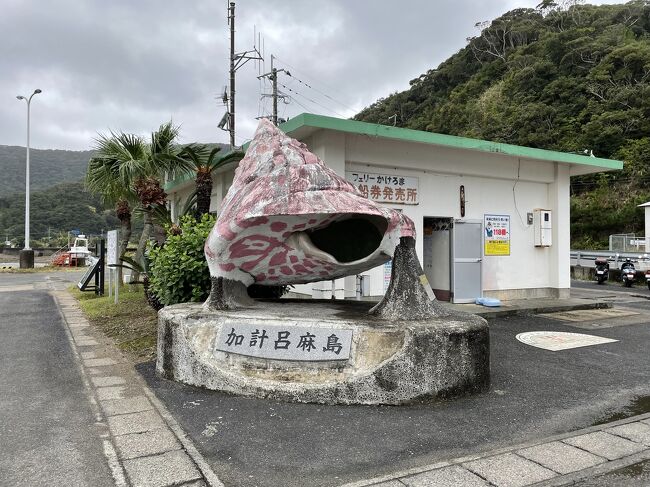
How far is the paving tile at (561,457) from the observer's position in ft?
10.2

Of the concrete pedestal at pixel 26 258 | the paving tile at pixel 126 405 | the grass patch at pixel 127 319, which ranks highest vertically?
the concrete pedestal at pixel 26 258

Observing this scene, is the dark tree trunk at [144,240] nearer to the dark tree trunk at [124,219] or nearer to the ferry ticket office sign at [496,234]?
the dark tree trunk at [124,219]

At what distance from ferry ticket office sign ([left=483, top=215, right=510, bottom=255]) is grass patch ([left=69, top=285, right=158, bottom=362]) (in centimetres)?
712

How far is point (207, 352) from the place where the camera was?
4.66m

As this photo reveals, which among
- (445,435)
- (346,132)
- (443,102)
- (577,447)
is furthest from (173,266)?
(443,102)

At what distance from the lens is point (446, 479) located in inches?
115

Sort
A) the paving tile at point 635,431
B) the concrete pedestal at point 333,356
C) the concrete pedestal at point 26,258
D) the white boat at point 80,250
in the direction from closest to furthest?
1. the paving tile at point 635,431
2. the concrete pedestal at point 333,356
3. the concrete pedestal at point 26,258
4. the white boat at point 80,250

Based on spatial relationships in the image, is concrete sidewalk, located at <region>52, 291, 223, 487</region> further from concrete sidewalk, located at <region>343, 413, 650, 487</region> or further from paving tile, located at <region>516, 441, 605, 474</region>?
paving tile, located at <region>516, 441, 605, 474</region>

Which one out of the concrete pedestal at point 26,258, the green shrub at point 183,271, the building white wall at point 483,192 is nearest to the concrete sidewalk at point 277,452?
the green shrub at point 183,271

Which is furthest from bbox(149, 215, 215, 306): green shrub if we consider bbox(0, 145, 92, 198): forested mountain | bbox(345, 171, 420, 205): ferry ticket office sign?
bbox(0, 145, 92, 198): forested mountain

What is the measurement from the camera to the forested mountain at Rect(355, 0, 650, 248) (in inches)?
1203

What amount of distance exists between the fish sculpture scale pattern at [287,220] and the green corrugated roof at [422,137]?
93.8 inches

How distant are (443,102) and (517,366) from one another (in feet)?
156

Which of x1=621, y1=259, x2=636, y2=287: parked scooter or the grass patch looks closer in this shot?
the grass patch
